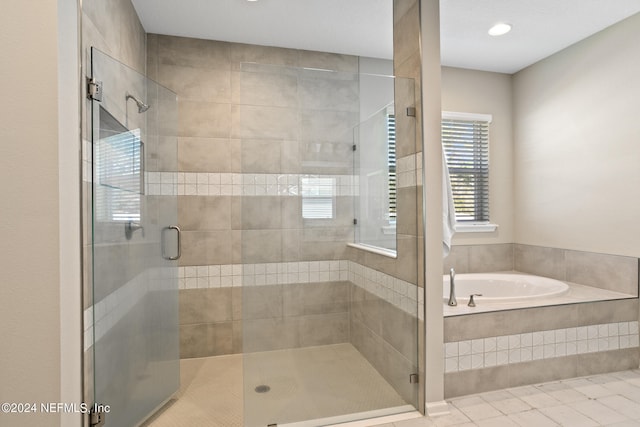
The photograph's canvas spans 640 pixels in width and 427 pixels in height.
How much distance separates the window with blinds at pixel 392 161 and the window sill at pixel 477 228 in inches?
66.6

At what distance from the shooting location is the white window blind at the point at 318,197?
75.3 inches

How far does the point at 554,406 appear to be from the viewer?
208cm

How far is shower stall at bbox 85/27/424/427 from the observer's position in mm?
1772

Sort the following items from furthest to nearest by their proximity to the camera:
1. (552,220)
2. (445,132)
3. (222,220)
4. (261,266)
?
(445,132)
(552,220)
(222,220)
(261,266)

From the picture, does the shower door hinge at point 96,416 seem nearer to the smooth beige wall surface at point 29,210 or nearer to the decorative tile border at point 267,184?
the smooth beige wall surface at point 29,210

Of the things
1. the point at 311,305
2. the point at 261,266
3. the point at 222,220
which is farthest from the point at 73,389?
the point at 222,220

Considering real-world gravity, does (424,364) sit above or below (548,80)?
below

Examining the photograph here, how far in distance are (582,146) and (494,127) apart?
2.77ft

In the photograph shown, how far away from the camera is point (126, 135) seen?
1869 millimetres

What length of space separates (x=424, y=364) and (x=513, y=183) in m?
2.51

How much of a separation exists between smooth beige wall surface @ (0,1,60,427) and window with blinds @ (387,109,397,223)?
62.9 inches

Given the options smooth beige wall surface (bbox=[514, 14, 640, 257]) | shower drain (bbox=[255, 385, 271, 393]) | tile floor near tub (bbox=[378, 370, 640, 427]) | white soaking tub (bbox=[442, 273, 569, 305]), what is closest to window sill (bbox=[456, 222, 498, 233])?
smooth beige wall surface (bbox=[514, 14, 640, 257])

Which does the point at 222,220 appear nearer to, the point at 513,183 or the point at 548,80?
the point at 513,183

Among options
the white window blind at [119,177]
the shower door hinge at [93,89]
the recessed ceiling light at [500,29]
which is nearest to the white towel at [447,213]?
the recessed ceiling light at [500,29]
